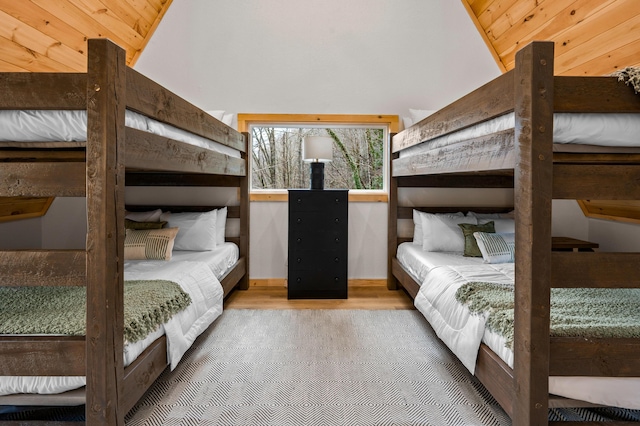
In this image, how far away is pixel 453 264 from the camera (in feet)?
8.66

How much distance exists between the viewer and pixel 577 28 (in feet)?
8.06

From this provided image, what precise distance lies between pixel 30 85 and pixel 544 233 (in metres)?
1.71

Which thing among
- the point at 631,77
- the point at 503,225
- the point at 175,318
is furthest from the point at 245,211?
the point at 631,77

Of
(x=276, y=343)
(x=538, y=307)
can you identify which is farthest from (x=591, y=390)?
(x=276, y=343)

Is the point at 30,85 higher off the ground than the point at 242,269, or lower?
higher

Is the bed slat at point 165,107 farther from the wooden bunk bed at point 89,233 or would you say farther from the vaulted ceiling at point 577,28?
the vaulted ceiling at point 577,28

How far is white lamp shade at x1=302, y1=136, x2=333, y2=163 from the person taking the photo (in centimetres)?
331

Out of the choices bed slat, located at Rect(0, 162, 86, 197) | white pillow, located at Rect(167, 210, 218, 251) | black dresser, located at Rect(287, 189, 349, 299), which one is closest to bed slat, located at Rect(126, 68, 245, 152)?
bed slat, located at Rect(0, 162, 86, 197)

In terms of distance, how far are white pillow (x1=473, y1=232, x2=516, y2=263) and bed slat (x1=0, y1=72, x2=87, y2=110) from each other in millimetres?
Answer: 2505

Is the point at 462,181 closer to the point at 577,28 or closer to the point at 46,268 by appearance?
the point at 577,28

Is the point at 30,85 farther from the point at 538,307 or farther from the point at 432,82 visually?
the point at 432,82

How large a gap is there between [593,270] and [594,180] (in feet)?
0.94

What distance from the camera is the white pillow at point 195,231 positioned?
3.09 m

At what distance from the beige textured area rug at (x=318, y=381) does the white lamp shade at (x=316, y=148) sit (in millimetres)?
1384
